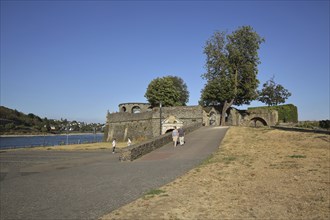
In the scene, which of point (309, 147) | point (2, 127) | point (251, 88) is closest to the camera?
point (309, 147)

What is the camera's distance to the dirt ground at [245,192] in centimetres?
642

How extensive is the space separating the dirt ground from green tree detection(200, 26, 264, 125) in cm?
2791

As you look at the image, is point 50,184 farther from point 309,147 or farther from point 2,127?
point 2,127

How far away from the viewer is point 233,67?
136 ft

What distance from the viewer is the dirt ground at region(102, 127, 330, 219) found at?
6.42 m

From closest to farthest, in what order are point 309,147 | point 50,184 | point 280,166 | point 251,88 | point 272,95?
point 50,184 < point 280,166 < point 309,147 < point 251,88 < point 272,95

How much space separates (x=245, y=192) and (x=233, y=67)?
35.2m

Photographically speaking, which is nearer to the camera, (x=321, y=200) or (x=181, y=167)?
(x=321, y=200)

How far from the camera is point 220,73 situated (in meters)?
41.9

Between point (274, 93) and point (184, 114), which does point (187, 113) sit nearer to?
point (184, 114)

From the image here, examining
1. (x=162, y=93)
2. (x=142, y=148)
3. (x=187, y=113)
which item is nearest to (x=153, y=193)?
(x=142, y=148)

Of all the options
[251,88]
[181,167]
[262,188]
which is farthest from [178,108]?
[262,188]

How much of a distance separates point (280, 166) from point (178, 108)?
104ft

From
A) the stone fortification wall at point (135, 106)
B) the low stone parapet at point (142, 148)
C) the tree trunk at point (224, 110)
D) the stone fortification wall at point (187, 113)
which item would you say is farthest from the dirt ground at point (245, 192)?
the stone fortification wall at point (135, 106)
